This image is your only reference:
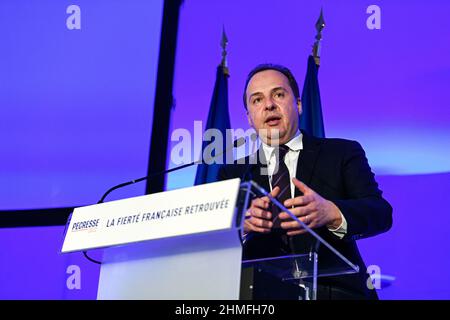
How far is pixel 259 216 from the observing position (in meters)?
1.71

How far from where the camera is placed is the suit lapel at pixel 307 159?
8.13 feet

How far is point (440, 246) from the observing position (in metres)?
3.32

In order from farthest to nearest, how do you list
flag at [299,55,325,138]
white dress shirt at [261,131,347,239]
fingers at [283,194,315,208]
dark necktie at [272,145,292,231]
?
1. flag at [299,55,325,138]
2. white dress shirt at [261,131,347,239]
3. dark necktie at [272,145,292,231]
4. fingers at [283,194,315,208]

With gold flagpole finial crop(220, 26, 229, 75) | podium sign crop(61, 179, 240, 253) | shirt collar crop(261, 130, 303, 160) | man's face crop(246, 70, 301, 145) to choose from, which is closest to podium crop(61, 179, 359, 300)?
podium sign crop(61, 179, 240, 253)

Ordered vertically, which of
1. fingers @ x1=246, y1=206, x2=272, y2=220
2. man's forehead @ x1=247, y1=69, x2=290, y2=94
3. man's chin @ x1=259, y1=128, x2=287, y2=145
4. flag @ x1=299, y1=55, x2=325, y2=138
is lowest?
fingers @ x1=246, y1=206, x2=272, y2=220

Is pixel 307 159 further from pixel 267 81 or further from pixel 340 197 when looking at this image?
pixel 267 81

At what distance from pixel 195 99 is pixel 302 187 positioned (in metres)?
2.23

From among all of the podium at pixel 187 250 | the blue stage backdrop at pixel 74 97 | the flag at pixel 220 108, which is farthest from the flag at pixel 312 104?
the podium at pixel 187 250

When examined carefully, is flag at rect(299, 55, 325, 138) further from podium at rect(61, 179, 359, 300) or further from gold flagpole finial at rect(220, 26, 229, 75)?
podium at rect(61, 179, 359, 300)

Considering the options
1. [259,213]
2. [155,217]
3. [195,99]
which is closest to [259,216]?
[259,213]

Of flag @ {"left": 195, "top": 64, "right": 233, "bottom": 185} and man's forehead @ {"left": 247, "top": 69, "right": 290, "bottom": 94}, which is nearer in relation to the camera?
man's forehead @ {"left": 247, "top": 69, "right": 290, "bottom": 94}

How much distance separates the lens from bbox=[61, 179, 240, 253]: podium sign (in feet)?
5.13

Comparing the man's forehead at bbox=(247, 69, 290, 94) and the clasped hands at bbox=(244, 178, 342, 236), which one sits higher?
the man's forehead at bbox=(247, 69, 290, 94)

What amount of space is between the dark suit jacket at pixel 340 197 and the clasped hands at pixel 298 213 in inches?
3.0
